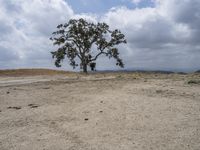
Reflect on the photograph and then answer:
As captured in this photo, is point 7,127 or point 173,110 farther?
point 173,110

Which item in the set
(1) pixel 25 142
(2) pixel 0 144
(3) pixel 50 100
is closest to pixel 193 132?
(1) pixel 25 142

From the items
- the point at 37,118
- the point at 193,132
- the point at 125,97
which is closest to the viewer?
the point at 193,132

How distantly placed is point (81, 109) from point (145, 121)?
271cm

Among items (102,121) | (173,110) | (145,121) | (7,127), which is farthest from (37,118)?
(173,110)

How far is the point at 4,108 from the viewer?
1174 centimetres

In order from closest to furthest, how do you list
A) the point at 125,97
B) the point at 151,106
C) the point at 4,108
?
the point at 151,106 → the point at 4,108 → the point at 125,97

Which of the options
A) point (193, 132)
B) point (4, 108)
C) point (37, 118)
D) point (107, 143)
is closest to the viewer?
point (107, 143)

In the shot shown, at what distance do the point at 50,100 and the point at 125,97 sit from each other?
3.01 meters

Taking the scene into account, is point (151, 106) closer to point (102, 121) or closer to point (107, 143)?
point (102, 121)

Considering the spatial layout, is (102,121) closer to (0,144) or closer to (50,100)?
(0,144)

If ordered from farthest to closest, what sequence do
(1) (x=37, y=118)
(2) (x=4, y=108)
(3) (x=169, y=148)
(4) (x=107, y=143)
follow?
(2) (x=4, y=108) → (1) (x=37, y=118) → (4) (x=107, y=143) → (3) (x=169, y=148)

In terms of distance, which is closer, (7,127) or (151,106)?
(7,127)

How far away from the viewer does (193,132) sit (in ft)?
24.1

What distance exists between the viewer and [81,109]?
10531mm
